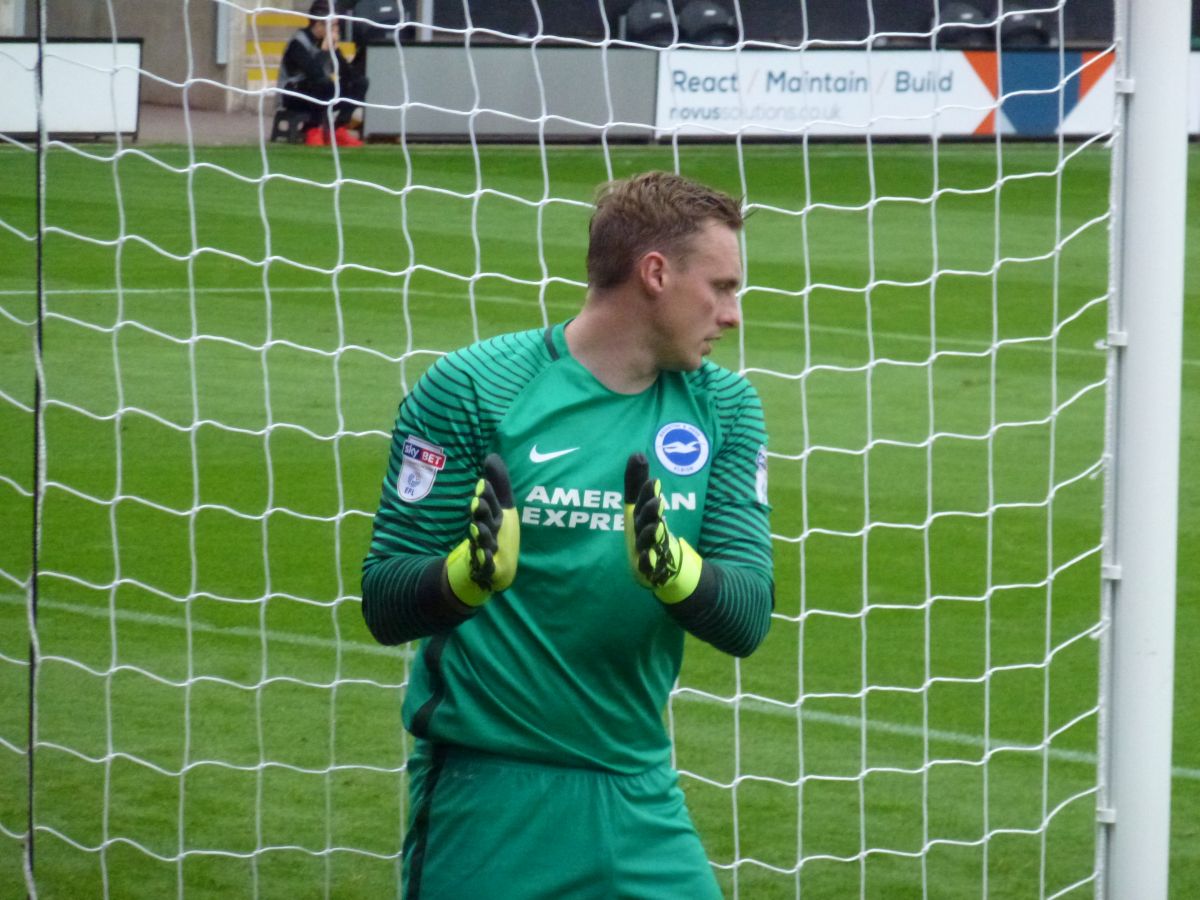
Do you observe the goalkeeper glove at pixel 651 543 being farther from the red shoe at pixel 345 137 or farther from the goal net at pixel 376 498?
the red shoe at pixel 345 137

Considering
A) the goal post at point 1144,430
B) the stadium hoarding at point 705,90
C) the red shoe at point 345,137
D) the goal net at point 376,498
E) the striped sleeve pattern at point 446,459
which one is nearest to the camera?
the striped sleeve pattern at point 446,459

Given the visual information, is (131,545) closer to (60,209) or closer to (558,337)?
(558,337)

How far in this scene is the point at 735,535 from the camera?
263 cm

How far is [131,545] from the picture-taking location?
6.52 meters

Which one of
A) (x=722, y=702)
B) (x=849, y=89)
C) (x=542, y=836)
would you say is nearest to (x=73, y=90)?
(x=849, y=89)

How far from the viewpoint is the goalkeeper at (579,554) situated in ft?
8.42

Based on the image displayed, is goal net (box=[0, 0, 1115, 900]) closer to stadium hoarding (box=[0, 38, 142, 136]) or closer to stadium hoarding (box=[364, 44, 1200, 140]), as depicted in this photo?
stadium hoarding (box=[0, 38, 142, 136])

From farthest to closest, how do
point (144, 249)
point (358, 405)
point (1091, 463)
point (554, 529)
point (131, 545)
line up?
point (144, 249) < point (358, 405) < point (1091, 463) < point (131, 545) < point (554, 529)

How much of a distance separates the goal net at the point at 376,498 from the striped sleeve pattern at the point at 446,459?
3.56 ft

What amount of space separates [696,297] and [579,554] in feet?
1.30

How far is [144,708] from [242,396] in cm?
346

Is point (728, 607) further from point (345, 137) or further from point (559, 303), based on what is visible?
point (345, 137)

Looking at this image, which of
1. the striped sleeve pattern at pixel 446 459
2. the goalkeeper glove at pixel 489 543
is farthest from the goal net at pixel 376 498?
the goalkeeper glove at pixel 489 543

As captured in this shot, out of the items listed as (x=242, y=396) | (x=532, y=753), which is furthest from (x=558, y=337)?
(x=242, y=396)
